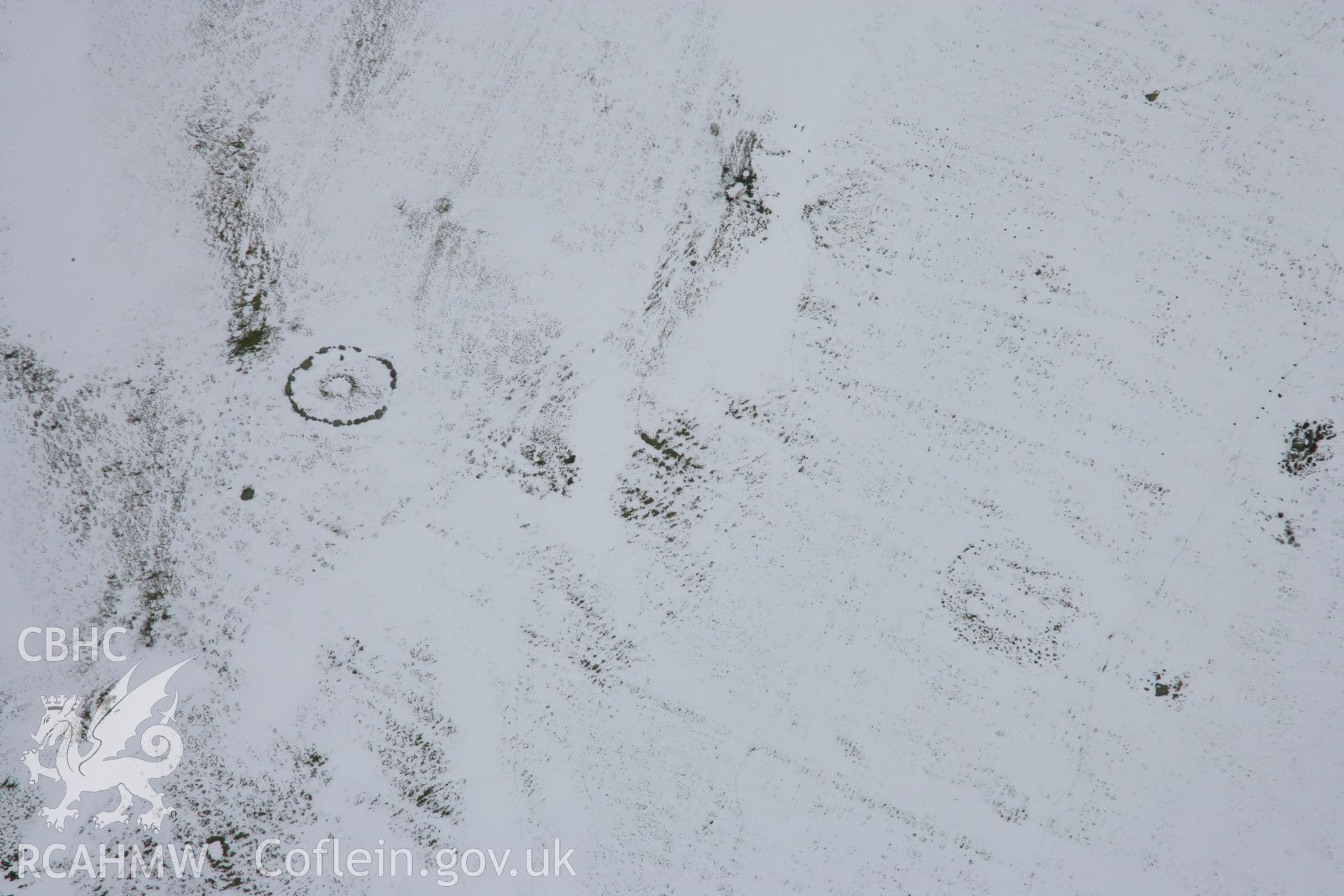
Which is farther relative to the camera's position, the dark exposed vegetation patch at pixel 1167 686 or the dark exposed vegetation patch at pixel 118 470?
the dark exposed vegetation patch at pixel 1167 686

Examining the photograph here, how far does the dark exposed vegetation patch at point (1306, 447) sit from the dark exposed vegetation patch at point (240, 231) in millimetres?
22712

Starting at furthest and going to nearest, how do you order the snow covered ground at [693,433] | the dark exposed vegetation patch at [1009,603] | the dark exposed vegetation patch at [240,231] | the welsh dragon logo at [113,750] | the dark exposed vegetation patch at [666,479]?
the dark exposed vegetation patch at [240,231], the dark exposed vegetation patch at [666,479], the dark exposed vegetation patch at [1009,603], the snow covered ground at [693,433], the welsh dragon logo at [113,750]

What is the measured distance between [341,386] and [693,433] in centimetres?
792

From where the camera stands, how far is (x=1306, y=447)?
1625 centimetres

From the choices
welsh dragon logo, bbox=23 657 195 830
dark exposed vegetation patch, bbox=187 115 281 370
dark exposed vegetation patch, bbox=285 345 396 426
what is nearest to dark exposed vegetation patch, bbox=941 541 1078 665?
dark exposed vegetation patch, bbox=285 345 396 426

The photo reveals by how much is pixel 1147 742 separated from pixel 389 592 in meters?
16.0

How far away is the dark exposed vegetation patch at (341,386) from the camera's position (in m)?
16.2

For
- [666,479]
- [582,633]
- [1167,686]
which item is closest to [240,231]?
[666,479]

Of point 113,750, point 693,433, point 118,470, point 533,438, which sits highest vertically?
point 693,433

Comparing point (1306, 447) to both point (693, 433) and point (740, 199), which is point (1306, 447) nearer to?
point (693, 433)

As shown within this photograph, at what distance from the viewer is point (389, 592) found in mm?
15328

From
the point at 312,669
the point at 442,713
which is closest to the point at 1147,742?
the point at 442,713

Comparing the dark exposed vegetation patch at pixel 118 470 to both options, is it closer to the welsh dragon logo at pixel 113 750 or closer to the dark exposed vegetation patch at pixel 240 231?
the welsh dragon logo at pixel 113 750

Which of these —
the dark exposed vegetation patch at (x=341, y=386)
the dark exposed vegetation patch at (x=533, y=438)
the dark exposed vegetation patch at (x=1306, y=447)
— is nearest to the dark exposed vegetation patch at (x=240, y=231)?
the dark exposed vegetation patch at (x=341, y=386)
